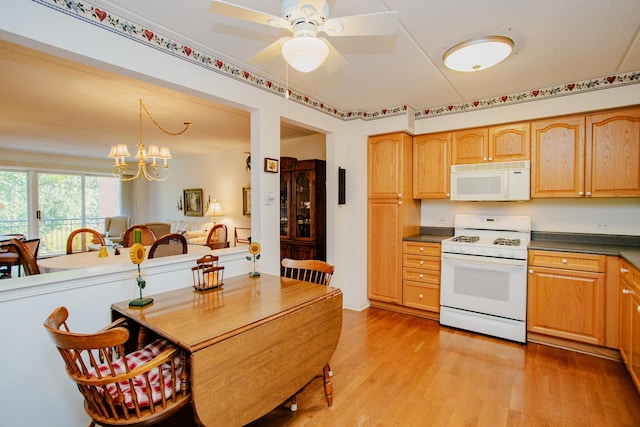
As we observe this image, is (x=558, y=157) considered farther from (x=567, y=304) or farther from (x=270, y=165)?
(x=270, y=165)

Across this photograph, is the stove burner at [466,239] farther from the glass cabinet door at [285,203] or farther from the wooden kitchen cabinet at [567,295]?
the glass cabinet door at [285,203]

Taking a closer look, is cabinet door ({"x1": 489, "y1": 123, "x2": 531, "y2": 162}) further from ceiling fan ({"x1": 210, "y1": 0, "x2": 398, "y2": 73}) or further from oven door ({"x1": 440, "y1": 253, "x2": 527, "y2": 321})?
ceiling fan ({"x1": 210, "y1": 0, "x2": 398, "y2": 73})

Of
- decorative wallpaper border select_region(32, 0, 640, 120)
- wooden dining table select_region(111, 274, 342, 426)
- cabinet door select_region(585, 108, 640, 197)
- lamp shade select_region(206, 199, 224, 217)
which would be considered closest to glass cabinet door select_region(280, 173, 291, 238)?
decorative wallpaper border select_region(32, 0, 640, 120)

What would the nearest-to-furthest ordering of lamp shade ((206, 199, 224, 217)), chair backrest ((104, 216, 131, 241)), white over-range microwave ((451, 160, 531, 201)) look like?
white over-range microwave ((451, 160, 531, 201)) → lamp shade ((206, 199, 224, 217)) → chair backrest ((104, 216, 131, 241))

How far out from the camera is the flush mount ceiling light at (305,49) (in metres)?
1.42

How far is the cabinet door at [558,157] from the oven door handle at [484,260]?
74 centimetres

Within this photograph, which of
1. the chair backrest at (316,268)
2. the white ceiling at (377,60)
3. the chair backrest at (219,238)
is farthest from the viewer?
the chair backrest at (219,238)

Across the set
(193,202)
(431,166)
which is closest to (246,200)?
(193,202)

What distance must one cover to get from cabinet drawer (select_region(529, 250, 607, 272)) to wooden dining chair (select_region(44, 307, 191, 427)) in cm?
292

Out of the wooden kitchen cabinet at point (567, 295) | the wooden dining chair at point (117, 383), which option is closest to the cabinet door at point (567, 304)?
the wooden kitchen cabinet at point (567, 295)

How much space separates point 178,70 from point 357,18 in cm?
135

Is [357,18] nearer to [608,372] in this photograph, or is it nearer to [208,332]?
[208,332]

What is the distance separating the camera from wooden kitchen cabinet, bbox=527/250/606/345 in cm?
251

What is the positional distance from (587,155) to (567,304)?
1348 millimetres
